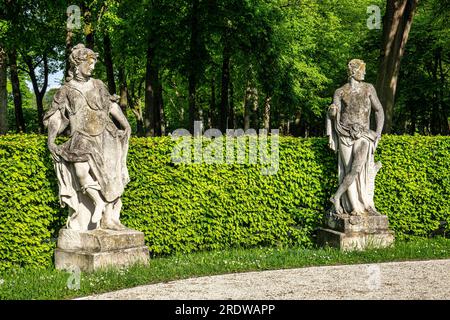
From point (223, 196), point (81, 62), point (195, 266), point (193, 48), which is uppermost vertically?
point (193, 48)

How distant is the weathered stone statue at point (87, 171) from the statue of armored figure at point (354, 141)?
385 cm

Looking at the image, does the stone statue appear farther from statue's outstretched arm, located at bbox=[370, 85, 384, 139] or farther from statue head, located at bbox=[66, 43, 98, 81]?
statue's outstretched arm, located at bbox=[370, 85, 384, 139]

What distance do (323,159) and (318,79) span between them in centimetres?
1787

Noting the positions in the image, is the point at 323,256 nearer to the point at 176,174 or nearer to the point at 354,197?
the point at 354,197

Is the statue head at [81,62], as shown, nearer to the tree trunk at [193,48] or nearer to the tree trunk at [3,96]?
the tree trunk at [3,96]

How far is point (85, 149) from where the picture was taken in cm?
824

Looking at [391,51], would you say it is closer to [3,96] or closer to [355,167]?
[355,167]

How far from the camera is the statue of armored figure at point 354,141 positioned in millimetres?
9922

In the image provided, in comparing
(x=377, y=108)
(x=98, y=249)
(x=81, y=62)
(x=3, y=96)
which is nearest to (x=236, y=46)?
(x=3, y=96)

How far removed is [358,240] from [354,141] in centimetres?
178

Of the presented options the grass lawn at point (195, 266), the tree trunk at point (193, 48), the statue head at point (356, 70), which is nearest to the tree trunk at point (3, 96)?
the tree trunk at point (193, 48)

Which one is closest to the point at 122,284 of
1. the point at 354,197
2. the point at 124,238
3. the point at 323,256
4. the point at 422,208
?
the point at 124,238

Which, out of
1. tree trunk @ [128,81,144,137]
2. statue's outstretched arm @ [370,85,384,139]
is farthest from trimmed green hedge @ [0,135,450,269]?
tree trunk @ [128,81,144,137]

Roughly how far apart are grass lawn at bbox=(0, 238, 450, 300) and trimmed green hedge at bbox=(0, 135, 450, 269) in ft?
1.37
